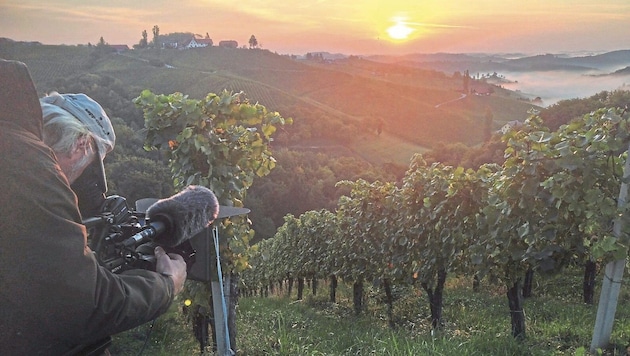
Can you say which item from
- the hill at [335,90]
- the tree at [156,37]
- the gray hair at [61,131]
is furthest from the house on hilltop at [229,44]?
the gray hair at [61,131]

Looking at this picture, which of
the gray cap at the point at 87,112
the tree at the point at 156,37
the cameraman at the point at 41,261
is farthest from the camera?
the tree at the point at 156,37

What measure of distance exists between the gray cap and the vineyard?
346cm

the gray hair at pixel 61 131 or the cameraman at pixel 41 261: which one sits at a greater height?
the gray hair at pixel 61 131

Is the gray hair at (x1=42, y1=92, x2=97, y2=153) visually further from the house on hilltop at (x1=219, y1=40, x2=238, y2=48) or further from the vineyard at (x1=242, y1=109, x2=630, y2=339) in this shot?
the house on hilltop at (x1=219, y1=40, x2=238, y2=48)

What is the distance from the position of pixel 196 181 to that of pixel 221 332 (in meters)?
1.25

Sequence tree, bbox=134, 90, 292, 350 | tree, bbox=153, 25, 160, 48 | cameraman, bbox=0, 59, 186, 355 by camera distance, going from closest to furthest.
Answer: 1. cameraman, bbox=0, 59, 186, 355
2. tree, bbox=134, 90, 292, 350
3. tree, bbox=153, 25, 160, 48

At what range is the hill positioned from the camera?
59219 millimetres

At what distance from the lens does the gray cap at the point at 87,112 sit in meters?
1.64

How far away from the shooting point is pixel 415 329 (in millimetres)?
6312

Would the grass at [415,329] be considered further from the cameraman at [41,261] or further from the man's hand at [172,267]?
the cameraman at [41,261]

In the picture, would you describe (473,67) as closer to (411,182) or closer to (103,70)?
(411,182)

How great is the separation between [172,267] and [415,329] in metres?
5.20

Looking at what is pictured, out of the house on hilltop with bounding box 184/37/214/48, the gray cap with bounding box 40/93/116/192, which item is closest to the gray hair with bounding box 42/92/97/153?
the gray cap with bounding box 40/93/116/192

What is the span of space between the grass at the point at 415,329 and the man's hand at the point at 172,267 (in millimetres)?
2354
